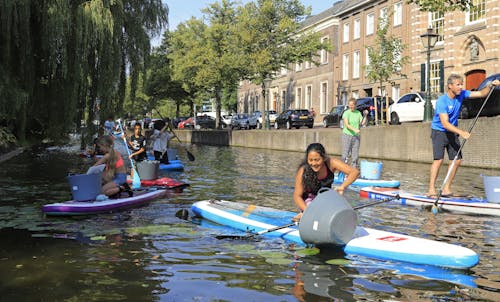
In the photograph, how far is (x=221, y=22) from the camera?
4688cm

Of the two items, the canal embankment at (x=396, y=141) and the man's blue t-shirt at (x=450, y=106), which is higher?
the man's blue t-shirt at (x=450, y=106)

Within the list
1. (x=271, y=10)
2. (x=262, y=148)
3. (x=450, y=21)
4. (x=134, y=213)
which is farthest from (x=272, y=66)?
(x=134, y=213)

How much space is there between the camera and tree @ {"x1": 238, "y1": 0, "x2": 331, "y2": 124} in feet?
122

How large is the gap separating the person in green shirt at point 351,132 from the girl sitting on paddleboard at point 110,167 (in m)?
5.38

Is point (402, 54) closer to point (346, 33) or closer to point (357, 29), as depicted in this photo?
point (357, 29)

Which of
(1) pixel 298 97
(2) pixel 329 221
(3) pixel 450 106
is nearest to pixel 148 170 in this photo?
(3) pixel 450 106

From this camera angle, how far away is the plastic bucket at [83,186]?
352 inches

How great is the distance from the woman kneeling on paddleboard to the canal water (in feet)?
2.01

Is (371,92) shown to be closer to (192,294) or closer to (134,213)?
(134,213)

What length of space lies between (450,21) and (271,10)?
35.7ft

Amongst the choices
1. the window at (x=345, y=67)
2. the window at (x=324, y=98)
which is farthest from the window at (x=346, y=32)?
the window at (x=324, y=98)

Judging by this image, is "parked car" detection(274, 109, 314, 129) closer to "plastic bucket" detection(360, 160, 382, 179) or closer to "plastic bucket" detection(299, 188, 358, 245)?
"plastic bucket" detection(360, 160, 382, 179)

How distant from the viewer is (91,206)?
8.83 meters

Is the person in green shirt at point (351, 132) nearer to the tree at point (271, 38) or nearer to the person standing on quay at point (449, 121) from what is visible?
the person standing on quay at point (449, 121)
